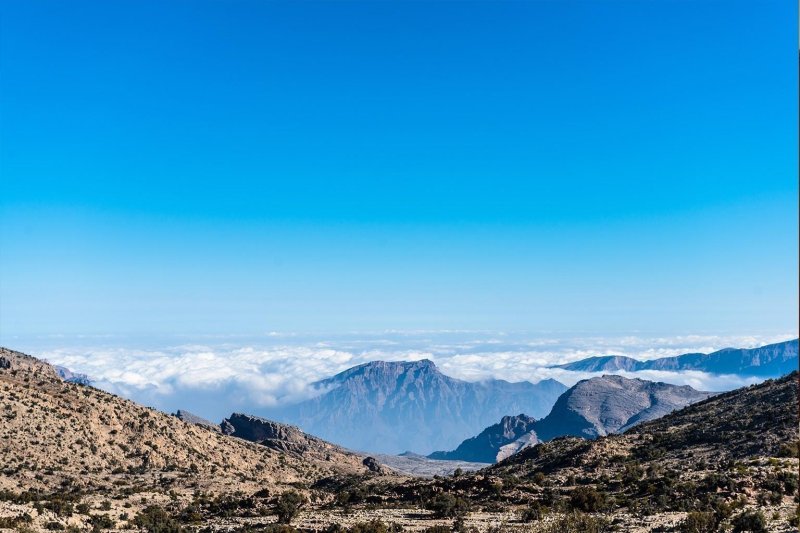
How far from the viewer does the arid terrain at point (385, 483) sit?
110ft

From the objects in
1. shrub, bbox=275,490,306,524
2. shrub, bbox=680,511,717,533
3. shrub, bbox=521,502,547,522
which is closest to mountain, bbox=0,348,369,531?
shrub, bbox=275,490,306,524

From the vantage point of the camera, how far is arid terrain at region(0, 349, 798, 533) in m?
33.4

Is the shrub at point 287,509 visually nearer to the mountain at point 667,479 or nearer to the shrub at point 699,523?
the mountain at point 667,479

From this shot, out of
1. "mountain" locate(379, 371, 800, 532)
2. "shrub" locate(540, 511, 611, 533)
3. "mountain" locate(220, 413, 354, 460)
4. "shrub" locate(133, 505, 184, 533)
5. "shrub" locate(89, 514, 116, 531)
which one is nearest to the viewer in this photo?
"shrub" locate(540, 511, 611, 533)

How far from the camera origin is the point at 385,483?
58.6m

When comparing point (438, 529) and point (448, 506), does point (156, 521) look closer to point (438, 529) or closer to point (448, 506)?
point (438, 529)

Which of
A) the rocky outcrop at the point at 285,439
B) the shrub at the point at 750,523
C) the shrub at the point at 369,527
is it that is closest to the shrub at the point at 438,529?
the shrub at the point at 369,527

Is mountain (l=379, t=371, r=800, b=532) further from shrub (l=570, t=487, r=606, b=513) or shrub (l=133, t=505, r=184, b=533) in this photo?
shrub (l=133, t=505, r=184, b=533)

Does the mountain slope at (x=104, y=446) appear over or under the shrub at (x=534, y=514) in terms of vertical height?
under

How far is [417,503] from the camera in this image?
4150 cm

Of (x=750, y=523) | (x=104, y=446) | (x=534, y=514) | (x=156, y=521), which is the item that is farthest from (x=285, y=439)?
(x=750, y=523)

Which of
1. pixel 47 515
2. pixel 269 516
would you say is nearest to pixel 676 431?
pixel 269 516

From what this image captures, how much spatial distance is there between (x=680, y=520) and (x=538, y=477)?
736 inches

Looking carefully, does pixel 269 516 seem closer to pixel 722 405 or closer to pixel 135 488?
pixel 135 488
